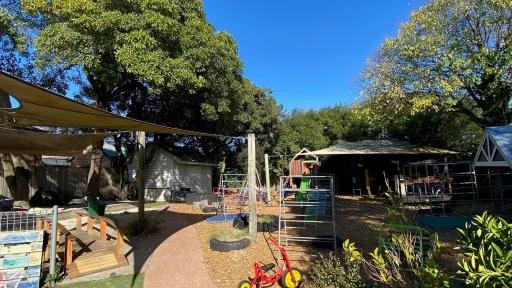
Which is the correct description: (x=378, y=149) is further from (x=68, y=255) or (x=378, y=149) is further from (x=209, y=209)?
(x=68, y=255)

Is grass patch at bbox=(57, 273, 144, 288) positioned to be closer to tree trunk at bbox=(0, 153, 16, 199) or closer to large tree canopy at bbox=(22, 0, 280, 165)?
large tree canopy at bbox=(22, 0, 280, 165)

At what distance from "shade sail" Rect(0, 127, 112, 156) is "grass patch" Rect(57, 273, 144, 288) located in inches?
124

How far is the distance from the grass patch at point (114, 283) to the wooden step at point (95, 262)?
360mm

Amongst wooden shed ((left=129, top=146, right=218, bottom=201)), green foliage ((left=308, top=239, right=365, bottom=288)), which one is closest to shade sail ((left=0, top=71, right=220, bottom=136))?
green foliage ((left=308, top=239, right=365, bottom=288))

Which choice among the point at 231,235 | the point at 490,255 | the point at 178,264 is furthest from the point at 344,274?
the point at 231,235

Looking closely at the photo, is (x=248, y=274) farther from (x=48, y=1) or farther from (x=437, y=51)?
(x=48, y=1)

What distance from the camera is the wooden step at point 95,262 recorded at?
737cm

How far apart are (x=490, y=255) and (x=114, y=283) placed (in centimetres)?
617

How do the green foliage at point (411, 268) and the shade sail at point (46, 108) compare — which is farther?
the shade sail at point (46, 108)

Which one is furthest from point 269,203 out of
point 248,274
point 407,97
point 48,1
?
point 48,1

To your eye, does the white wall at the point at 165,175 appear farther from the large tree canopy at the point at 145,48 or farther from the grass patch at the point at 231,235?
the grass patch at the point at 231,235

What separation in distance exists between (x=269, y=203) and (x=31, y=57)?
11.9m

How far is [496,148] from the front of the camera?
8.66m

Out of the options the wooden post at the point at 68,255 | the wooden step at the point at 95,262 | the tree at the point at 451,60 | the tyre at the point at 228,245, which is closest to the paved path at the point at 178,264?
the tyre at the point at 228,245
